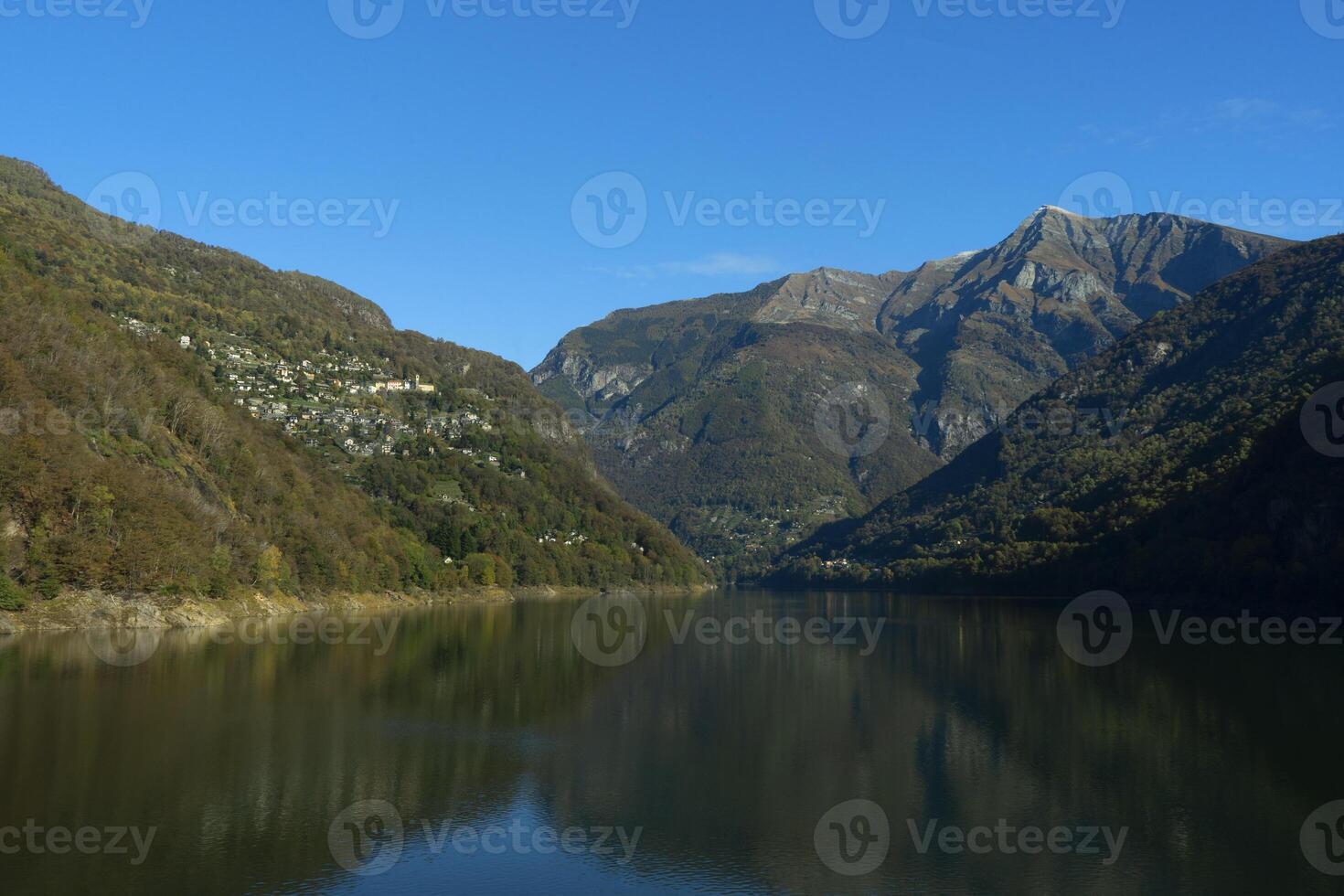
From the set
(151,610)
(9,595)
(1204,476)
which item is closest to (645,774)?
(9,595)

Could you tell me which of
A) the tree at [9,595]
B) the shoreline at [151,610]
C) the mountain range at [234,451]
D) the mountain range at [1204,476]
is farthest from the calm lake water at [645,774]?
the mountain range at [1204,476]

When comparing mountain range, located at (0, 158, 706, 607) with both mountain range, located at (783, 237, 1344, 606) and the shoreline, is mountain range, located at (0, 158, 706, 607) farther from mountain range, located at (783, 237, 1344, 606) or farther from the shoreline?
mountain range, located at (783, 237, 1344, 606)

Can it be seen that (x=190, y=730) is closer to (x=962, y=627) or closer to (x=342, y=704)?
(x=342, y=704)

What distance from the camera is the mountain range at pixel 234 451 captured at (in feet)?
199

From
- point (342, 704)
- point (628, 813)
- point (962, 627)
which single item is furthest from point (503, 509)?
A: point (628, 813)

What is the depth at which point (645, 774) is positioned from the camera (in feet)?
96.0

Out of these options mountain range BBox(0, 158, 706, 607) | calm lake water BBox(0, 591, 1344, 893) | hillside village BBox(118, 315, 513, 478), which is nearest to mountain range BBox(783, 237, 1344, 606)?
calm lake water BBox(0, 591, 1344, 893)

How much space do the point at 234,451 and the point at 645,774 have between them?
72.5 m

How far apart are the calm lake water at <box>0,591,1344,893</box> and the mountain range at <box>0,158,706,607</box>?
10.1 meters

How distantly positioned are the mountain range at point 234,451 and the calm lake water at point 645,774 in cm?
1006

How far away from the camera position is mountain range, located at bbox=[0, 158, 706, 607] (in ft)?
199

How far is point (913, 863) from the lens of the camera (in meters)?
21.3

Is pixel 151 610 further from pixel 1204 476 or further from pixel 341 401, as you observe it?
pixel 1204 476

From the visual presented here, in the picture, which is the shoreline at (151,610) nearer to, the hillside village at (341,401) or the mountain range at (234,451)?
the mountain range at (234,451)
